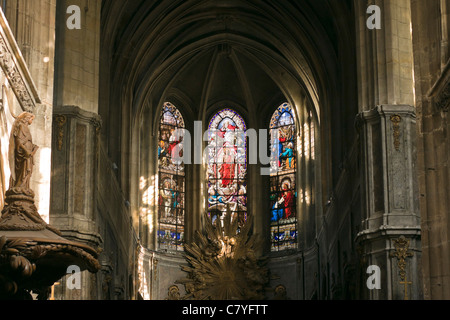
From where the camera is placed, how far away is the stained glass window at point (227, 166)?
123ft

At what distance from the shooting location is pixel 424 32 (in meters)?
14.8

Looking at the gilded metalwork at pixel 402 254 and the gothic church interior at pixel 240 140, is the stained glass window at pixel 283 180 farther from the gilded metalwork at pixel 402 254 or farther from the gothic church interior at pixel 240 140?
the gilded metalwork at pixel 402 254

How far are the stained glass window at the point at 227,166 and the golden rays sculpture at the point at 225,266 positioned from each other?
42.3 inches

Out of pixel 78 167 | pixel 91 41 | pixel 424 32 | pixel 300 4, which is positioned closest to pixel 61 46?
pixel 91 41

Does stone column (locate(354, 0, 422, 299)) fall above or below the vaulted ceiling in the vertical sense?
below

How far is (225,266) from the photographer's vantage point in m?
35.4

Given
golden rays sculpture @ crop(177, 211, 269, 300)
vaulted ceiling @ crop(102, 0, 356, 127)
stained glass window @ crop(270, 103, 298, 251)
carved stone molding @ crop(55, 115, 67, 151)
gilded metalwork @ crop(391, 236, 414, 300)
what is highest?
vaulted ceiling @ crop(102, 0, 356, 127)

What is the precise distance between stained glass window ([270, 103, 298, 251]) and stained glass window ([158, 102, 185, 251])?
3.42 meters

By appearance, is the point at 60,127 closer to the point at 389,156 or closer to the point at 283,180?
the point at 389,156

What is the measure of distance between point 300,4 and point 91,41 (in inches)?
405

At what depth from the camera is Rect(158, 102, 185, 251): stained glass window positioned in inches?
1422

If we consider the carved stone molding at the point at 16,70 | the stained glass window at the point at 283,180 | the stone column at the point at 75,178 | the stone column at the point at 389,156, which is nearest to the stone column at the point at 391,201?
the stone column at the point at 389,156

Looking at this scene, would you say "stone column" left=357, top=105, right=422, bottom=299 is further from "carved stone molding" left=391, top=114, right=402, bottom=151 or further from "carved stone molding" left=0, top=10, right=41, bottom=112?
"carved stone molding" left=0, top=10, right=41, bottom=112

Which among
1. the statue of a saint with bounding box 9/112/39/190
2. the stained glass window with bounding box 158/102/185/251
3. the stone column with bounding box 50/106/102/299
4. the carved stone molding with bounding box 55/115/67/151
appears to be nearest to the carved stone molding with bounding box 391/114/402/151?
the stone column with bounding box 50/106/102/299
